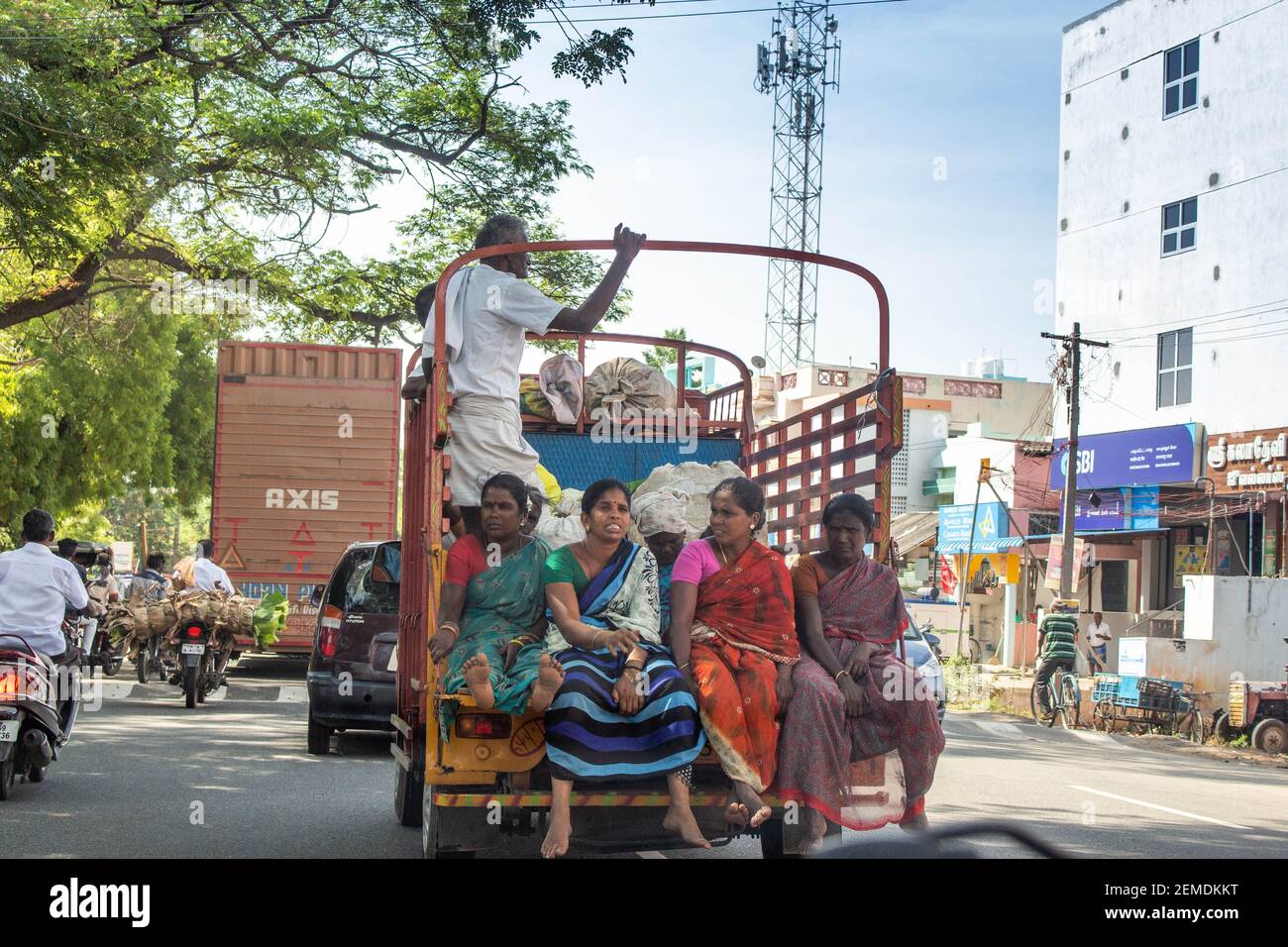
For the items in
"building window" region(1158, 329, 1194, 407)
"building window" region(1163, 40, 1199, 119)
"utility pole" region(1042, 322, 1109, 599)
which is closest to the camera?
"utility pole" region(1042, 322, 1109, 599)

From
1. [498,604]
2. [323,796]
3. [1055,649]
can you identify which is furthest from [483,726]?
[1055,649]

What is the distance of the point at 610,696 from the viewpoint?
18.2 ft

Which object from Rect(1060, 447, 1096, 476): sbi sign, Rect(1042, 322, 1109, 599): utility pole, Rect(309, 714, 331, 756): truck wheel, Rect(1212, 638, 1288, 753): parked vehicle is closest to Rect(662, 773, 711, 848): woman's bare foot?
Rect(309, 714, 331, 756): truck wheel

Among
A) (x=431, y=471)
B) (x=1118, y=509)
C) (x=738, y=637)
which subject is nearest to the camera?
(x=738, y=637)

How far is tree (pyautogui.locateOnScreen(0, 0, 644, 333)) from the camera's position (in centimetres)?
1210

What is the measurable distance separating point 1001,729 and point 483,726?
15210 mm

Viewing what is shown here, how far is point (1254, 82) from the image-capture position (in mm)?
25172

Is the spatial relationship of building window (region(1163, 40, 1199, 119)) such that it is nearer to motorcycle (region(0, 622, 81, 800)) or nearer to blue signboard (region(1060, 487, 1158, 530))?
blue signboard (region(1060, 487, 1158, 530))

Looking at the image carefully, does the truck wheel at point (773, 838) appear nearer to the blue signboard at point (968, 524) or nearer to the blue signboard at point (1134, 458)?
the blue signboard at point (1134, 458)

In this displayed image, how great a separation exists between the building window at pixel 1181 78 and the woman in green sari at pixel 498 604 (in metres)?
24.3

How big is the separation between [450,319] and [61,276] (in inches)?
461

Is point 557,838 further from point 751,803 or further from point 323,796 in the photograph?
point 323,796

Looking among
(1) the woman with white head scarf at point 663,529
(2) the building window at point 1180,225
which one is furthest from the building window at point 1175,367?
(1) the woman with white head scarf at point 663,529

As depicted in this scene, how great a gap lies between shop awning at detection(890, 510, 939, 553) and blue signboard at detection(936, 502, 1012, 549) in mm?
4457
